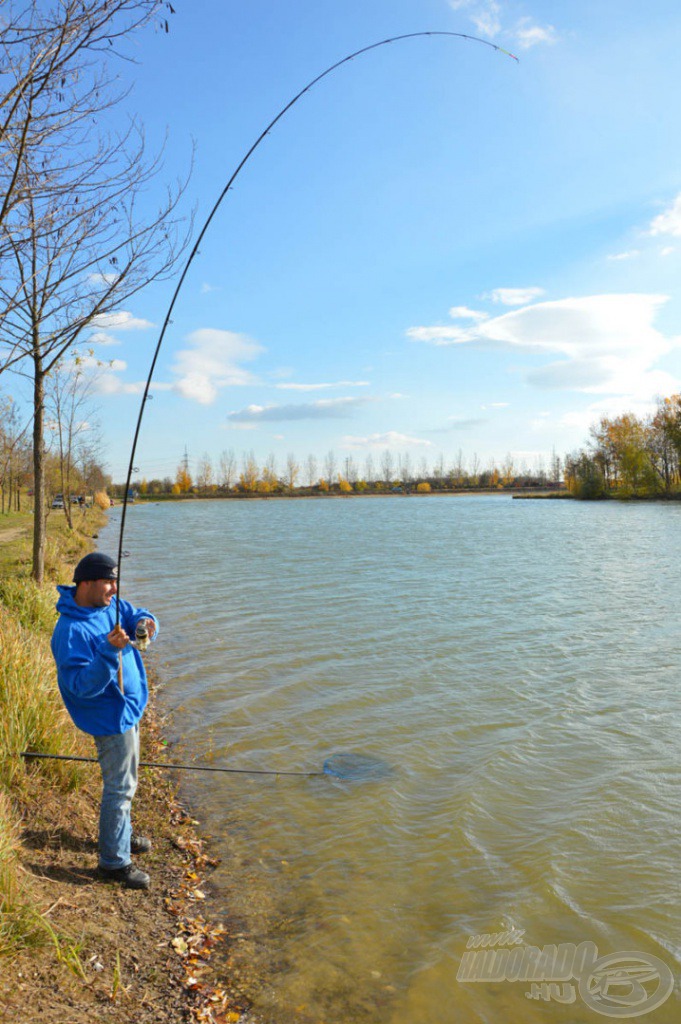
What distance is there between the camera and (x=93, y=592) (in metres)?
4.16

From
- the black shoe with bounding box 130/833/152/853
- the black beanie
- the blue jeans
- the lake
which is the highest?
the black beanie

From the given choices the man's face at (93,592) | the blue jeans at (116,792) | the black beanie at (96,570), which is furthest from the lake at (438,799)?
the black beanie at (96,570)

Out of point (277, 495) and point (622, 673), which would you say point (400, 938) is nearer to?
point (622, 673)

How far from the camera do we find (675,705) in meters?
8.91

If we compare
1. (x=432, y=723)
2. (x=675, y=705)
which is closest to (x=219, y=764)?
→ (x=432, y=723)

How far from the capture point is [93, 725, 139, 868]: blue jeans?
13.8ft

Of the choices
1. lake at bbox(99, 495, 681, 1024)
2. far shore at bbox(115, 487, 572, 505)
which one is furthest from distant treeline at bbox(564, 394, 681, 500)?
lake at bbox(99, 495, 681, 1024)

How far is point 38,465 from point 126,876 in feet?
23.9

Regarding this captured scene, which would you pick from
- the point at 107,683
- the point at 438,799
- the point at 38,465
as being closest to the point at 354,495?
the point at 38,465

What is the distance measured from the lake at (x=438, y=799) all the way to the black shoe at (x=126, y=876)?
23.4 inches

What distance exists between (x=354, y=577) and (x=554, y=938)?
→ 635 inches

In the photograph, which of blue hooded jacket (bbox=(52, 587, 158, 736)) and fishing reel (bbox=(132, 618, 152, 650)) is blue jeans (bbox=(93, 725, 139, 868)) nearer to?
blue hooded jacket (bbox=(52, 587, 158, 736))

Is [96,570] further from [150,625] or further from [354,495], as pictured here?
[354,495]

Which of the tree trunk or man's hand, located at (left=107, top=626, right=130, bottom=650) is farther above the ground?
the tree trunk
